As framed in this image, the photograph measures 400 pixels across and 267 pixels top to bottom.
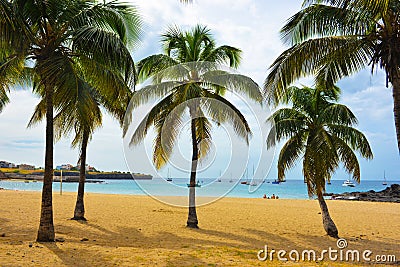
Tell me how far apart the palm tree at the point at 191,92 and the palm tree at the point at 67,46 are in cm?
267

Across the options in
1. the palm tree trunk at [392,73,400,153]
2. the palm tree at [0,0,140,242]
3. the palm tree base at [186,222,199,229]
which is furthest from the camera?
the palm tree base at [186,222,199,229]

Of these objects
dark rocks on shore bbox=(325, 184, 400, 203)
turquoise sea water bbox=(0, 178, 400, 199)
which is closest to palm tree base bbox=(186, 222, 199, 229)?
turquoise sea water bbox=(0, 178, 400, 199)

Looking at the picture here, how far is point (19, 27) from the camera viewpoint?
7383mm

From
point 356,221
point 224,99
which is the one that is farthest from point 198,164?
point 356,221

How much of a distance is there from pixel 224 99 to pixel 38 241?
681cm

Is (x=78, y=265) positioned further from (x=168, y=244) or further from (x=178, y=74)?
(x=178, y=74)

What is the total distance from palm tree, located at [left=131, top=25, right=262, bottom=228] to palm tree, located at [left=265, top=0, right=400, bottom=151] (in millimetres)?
2693

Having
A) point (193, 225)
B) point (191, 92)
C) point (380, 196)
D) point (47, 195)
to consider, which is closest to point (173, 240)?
point (193, 225)

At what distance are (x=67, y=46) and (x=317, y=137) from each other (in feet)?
24.0

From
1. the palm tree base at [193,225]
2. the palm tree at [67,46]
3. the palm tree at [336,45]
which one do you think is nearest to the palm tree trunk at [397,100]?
the palm tree at [336,45]

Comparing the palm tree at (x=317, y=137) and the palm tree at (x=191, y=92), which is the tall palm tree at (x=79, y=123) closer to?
the palm tree at (x=191, y=92)

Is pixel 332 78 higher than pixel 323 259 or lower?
higher

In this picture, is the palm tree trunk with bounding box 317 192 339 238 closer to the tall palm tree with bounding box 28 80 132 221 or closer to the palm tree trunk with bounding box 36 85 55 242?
the tall palm tree with bounding box 28 80 132 221

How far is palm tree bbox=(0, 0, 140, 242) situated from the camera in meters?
8.29
